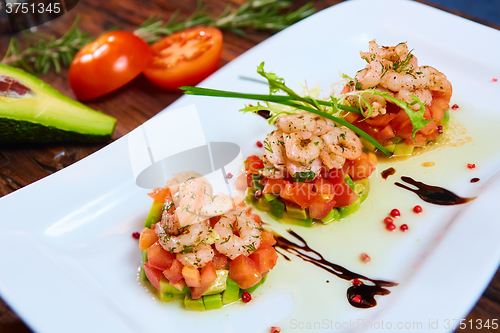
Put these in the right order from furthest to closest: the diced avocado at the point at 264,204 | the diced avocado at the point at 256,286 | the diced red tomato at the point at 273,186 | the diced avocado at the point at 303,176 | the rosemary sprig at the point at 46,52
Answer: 1. the rosemary sprig at the point at 46,52
2. the diced avocado at the point at 264,204
3. the diced red tomato at the point at 273,186
4. the diced avocado at the point at 303,176
5. the diced avocado at the point at 256,286

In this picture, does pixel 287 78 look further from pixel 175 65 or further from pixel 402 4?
pixel 402 4

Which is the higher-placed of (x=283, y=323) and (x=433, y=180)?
(x=433, y=180)

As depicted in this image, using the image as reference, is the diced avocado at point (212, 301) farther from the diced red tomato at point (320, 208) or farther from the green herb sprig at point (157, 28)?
the green herb sprig at point (157, 28)

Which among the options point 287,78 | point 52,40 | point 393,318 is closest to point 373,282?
point 393,318

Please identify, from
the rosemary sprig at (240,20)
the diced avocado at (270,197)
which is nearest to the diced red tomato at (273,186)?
the diced avocado at (270,197)

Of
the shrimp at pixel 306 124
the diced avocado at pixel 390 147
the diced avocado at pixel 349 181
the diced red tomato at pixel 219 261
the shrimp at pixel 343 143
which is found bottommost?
the diced red tomato at pixel 219 261
